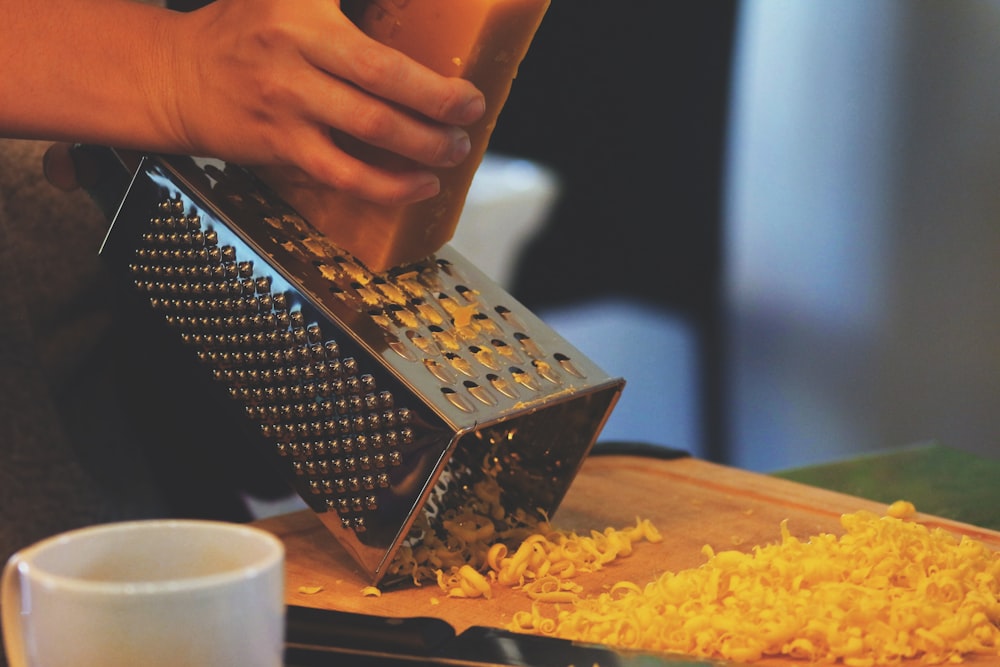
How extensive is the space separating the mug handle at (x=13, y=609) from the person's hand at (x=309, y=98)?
0.48 m

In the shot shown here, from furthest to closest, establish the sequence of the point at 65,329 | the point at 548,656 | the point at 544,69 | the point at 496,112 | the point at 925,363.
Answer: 1. the point at 925,363
2. the point at 544,69
3. the point at 65,329
4. the point at 496,112
5. the point at 548,656

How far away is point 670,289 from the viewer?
3.44 m

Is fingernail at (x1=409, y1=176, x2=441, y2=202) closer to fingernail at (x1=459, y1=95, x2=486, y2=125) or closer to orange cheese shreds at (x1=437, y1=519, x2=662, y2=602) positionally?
fingernail at (x1=459, y1=95, x2=486, y2=125)

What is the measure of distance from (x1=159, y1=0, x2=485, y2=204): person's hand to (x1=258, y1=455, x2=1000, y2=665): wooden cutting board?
356 mm

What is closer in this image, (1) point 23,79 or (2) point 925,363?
(1) point 23,79

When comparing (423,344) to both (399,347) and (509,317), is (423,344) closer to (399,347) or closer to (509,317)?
(399,347)

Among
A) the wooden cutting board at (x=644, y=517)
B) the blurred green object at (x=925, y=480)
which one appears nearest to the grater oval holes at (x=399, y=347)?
the wooden cutting board at (x=644, y=517)

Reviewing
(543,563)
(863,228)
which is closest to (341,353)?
(543,563)

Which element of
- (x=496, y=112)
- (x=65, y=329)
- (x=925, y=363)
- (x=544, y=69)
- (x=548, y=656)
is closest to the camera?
(x=548, y=656)

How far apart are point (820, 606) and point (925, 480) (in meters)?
0.66

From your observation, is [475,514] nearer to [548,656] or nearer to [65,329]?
[548,656]

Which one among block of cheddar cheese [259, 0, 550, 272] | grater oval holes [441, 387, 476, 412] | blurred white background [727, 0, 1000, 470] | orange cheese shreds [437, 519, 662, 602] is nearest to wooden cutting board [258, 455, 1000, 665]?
orange cheese shreds [437, 519, 662, 602]

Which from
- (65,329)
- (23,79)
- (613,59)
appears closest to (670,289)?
(613,59)

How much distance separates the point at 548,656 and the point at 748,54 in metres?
2.94
